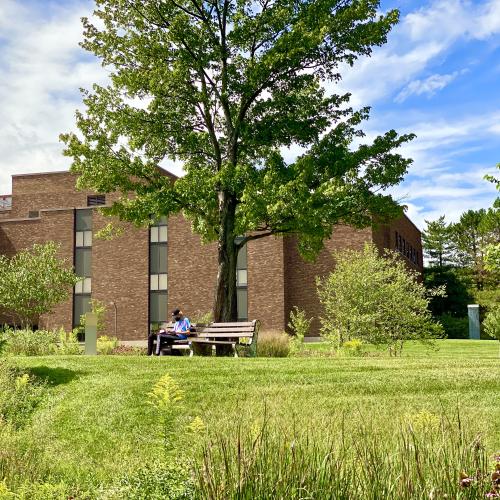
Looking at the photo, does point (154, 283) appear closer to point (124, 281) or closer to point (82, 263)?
point (124, 281)

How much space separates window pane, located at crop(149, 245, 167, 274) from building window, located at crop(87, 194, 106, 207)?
409 inches

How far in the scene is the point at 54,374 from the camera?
40.4ft

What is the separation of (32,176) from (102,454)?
167 feet

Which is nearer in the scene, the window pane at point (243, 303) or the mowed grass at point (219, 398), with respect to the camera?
the mowed grass at point (219, 398)

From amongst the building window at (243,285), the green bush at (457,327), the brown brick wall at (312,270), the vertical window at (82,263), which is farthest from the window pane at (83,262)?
the green bush at (457,327)

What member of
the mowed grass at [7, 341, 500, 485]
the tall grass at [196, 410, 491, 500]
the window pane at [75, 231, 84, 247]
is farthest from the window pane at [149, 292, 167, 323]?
the tall grass at [196, 410, 491, 500]

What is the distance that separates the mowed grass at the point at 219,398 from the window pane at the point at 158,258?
88.2ft

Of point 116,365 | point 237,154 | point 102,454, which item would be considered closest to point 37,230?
point 237,154

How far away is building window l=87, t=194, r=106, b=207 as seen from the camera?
5017cm

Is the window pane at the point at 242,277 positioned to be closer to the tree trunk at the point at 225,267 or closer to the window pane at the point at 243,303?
the window pane at the point at 243,303

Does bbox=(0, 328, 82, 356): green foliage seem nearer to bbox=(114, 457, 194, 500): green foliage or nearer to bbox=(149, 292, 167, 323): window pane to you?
bbox=(114, 457, 194, 500): green foliage

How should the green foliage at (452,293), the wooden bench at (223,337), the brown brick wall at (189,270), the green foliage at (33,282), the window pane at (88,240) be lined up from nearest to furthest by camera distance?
the wooden bench at (223,337) < the green foliage at (33,282) < the brown brick wall at (189,270) < the window pane at (88,240) < the green foliage at (452,293)

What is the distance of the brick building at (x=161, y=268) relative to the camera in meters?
38.3

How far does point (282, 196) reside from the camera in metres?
17.5
